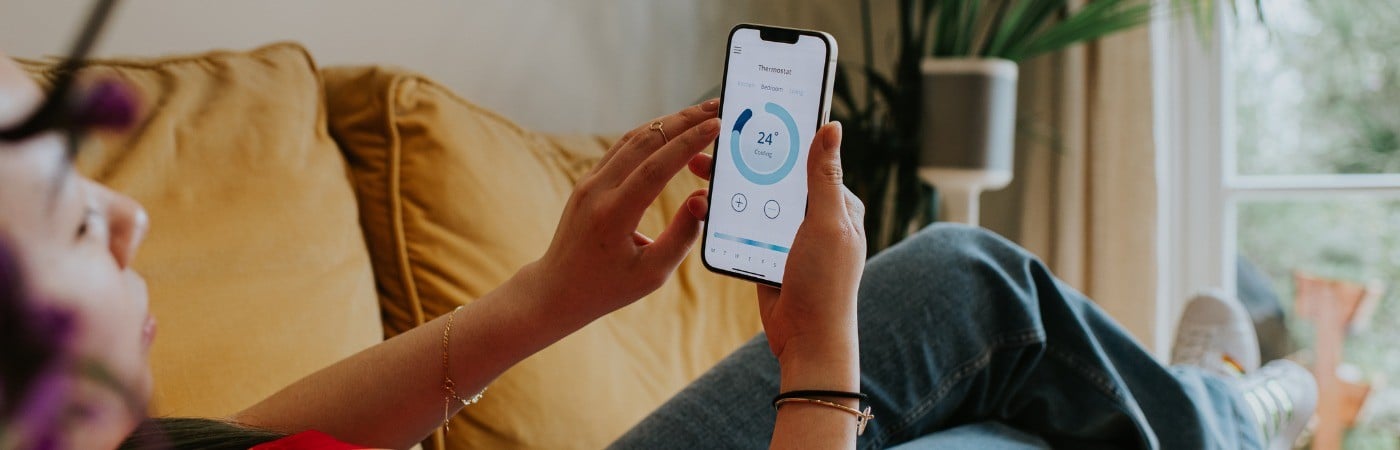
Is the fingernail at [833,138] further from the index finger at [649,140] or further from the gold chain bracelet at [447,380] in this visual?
the gold chain bracelet at [447,380]

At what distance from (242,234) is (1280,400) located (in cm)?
116

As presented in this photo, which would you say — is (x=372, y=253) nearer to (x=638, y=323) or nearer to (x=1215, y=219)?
(x=638, y=323)

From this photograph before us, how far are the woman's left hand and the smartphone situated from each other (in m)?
0.04

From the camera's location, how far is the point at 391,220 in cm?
103

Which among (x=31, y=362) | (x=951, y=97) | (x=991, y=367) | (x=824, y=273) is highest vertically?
(x=31, y=362)

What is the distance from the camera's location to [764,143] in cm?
75

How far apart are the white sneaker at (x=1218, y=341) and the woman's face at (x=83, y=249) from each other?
4.86 feet

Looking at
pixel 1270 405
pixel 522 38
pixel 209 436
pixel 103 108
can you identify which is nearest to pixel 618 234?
pixel 209 436

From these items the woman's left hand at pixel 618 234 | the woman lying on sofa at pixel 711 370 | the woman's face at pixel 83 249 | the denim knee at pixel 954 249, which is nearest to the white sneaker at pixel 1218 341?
the woman lying on sofa at pixel 711 370

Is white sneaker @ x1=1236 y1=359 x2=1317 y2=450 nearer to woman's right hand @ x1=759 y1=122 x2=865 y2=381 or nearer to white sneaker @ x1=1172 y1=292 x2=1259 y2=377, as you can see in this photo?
white sneaker @ x1=1172 y1=292 x2=1259 y2=377

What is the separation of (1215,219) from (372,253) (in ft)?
5.80

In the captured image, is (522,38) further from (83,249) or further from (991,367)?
(83,249)

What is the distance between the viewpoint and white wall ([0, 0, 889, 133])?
1.18m

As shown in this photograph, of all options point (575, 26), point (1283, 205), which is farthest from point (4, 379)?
point (1283, 205)
